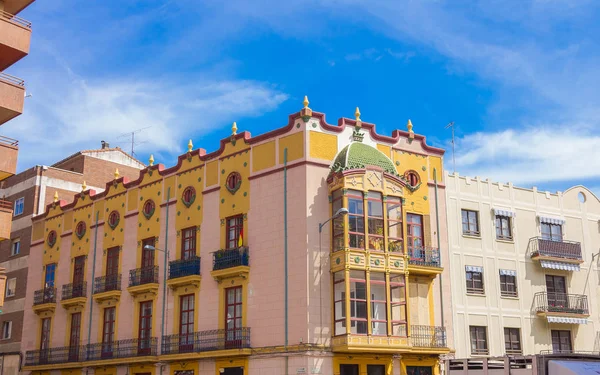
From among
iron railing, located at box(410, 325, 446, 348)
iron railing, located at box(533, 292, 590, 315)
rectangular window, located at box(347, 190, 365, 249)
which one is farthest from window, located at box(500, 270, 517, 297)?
rectangular window, located at box(347, 190, 365, 249)

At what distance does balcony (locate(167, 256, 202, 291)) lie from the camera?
37281 millimetres

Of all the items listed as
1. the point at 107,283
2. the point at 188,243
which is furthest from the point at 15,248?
the point at 188,243

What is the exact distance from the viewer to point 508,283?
134ft

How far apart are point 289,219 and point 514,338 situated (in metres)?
14.6

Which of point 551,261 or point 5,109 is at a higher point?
point 5,109

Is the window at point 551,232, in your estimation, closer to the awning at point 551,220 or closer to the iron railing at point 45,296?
the awning at point 551,220

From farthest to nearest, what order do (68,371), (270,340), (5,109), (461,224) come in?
(68,371) < (461,224) < (270,340) < (5,109)

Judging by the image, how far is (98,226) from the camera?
45.0m

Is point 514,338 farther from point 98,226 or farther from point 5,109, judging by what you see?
point 5,109

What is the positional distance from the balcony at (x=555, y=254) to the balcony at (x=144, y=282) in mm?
19857

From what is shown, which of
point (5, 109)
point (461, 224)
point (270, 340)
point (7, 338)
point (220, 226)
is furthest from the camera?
point (7, 338)

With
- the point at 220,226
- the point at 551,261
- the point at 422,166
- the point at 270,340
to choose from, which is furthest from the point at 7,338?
the point at 551,261

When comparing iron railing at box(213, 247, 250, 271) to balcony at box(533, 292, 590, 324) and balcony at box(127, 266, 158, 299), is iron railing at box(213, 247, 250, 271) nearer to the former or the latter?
balcony at box(127, 266, 158, 299)

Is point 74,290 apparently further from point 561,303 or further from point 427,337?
point 561,303
